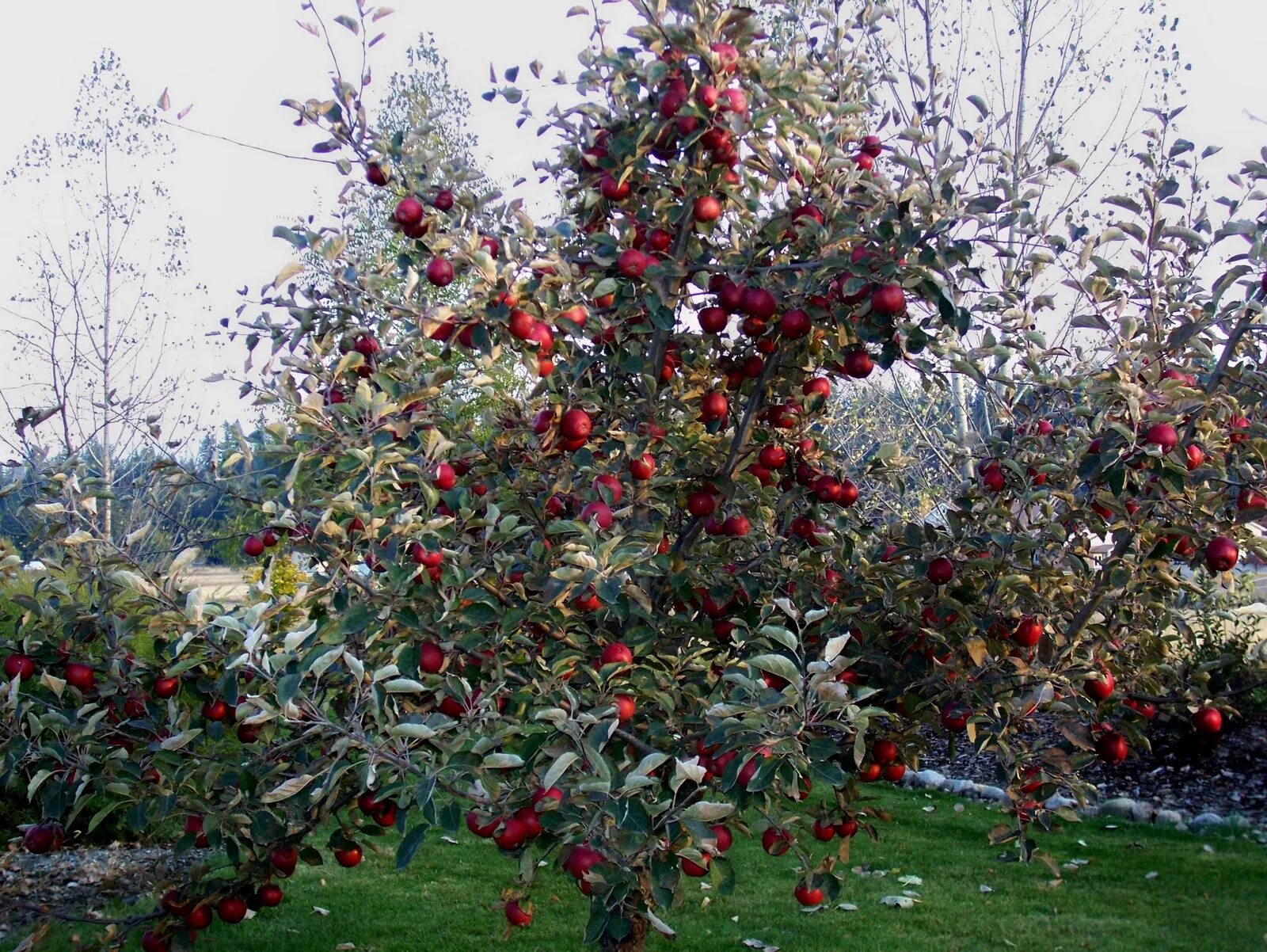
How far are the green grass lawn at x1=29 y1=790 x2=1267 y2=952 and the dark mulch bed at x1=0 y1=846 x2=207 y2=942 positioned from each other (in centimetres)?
43

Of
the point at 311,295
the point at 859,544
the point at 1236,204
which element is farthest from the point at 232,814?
the point at 1236,204

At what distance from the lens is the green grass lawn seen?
4.41 m

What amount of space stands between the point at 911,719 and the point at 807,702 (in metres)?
0.90

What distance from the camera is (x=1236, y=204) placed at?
9.32ft

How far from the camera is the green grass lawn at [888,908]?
441cm

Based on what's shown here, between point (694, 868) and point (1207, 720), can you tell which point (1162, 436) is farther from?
point (694, 868)

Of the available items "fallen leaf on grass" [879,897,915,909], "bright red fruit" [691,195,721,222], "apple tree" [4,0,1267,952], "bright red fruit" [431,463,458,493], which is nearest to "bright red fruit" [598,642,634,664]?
"apple tree" [4,0,1267,952]

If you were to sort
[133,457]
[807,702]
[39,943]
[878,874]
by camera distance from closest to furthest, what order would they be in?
[807,702] < [39,943] < [878,874] < [133,457]

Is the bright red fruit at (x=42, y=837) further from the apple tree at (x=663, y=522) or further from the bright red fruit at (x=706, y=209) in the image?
the bright red fruit at (x=706, y=209)

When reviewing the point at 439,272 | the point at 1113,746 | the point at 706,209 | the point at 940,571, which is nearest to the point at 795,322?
the point at 706,209

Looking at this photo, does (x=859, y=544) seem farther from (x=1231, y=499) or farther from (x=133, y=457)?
(x=133, y=457)

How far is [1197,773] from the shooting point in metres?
6.94

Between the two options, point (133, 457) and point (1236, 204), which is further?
point (133, 457)

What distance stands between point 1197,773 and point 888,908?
3.28 m
